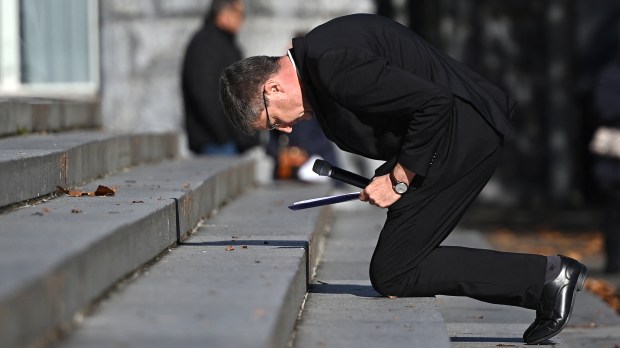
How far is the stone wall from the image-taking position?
11.3 metres

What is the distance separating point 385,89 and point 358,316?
863 millimetres

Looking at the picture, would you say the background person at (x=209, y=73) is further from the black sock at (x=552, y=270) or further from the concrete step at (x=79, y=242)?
the black sock at (x=552, y=270)

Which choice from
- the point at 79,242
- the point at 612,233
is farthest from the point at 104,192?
the point at 612,233

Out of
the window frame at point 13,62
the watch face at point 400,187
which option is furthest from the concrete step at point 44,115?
the watch face at point 400,187

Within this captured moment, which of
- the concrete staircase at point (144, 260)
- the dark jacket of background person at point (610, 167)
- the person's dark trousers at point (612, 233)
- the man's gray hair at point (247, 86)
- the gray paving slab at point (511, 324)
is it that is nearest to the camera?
the concrete staircase at point (144, 260)

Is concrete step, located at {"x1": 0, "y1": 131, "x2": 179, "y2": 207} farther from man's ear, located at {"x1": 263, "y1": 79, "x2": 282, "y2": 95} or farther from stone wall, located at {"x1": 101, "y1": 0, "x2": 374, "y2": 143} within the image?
stone wall, located at {"x1": 101, "y1": 0, "x2": 374, "y2": 143}

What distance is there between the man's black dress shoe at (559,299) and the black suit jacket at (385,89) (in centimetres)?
61

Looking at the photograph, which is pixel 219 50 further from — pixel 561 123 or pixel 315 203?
pixel 561 123

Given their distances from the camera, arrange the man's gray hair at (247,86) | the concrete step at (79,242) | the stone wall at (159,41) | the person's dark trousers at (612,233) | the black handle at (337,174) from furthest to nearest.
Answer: the stone wall at (159,41) → the person's dark trousers at (612,233) → the black handle at (337,174) → the man's gray hair at (247,86) → the concrete step at (79,242)

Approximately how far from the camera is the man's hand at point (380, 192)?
5020 millimetres

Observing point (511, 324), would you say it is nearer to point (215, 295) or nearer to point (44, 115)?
point (215, 295)

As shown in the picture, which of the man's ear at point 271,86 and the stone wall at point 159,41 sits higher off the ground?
the man's ear at point 271,86

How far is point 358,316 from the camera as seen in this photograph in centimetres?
487

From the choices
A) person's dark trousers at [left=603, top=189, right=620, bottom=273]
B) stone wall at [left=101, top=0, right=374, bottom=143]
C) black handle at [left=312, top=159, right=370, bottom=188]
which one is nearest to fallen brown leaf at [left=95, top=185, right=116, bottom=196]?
black handle at [left=312, top=159, right=370, bottom=188]
